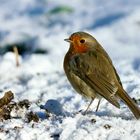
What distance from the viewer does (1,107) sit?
18.7 ft

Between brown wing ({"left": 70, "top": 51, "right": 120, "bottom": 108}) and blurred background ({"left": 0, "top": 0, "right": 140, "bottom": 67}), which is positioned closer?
brown wing ({"left": 70, "top": 51, "right": 120, "bottom": 108})

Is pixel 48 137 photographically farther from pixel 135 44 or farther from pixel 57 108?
pixel 135 44

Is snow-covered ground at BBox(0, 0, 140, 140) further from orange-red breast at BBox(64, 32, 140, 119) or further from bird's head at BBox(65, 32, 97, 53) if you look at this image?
bird's head at BBox(65, 32, 97, 53)

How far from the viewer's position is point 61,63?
27.3ft

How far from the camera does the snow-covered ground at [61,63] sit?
5.29m

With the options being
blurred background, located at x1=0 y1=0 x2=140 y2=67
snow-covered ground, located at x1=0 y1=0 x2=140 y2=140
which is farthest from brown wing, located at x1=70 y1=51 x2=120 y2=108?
blurred background, located at x1=0 y1=0 x2=140 y2=67

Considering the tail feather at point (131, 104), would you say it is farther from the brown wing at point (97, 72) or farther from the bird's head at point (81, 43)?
the bird's head at point (81, 43)

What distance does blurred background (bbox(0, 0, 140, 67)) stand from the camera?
887 centimetres

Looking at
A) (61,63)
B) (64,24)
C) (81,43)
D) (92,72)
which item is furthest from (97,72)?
(64,24)

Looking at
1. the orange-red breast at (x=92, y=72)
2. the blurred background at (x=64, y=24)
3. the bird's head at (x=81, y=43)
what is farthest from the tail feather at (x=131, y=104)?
the blurred background at (x=64, y=24)

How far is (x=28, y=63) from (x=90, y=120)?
304cm

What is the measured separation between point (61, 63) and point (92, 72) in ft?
8.07

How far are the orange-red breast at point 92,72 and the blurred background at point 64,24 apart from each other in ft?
7.46

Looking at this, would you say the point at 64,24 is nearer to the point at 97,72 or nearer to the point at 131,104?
the point at 97,72
